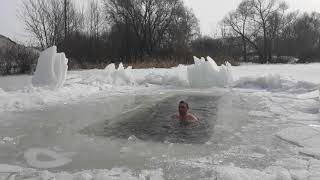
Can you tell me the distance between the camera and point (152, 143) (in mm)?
7336

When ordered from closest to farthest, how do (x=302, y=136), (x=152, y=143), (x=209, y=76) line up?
(x=152, y=143), (x=302, y=136), (x=209, y=76)

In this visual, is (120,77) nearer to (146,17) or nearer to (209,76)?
(209,76)

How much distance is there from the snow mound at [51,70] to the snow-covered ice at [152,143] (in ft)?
1.33

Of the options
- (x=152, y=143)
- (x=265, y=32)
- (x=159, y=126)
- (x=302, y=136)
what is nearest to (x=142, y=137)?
(x=152, y=143)

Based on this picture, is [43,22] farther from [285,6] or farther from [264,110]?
[285,6]

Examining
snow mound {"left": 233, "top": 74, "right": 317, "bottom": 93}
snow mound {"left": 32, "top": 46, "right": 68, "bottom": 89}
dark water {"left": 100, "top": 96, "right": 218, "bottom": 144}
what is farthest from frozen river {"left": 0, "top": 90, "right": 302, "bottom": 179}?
snow mound {"left": 32, "top": 46, "right": 68, "bottom": 89}

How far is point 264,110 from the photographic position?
1080 centimetres

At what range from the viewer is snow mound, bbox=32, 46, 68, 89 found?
15836 mm

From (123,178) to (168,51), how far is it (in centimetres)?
4220

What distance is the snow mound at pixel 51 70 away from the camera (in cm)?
1584

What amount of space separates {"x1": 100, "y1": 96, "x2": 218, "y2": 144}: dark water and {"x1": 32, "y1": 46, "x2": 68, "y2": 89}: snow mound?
5.13 m

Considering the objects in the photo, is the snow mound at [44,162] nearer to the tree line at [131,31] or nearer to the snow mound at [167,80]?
the snow mound at [167,80]

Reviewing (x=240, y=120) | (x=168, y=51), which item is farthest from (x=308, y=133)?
(x=168, y=51)

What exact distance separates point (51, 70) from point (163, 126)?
26.3 feet
